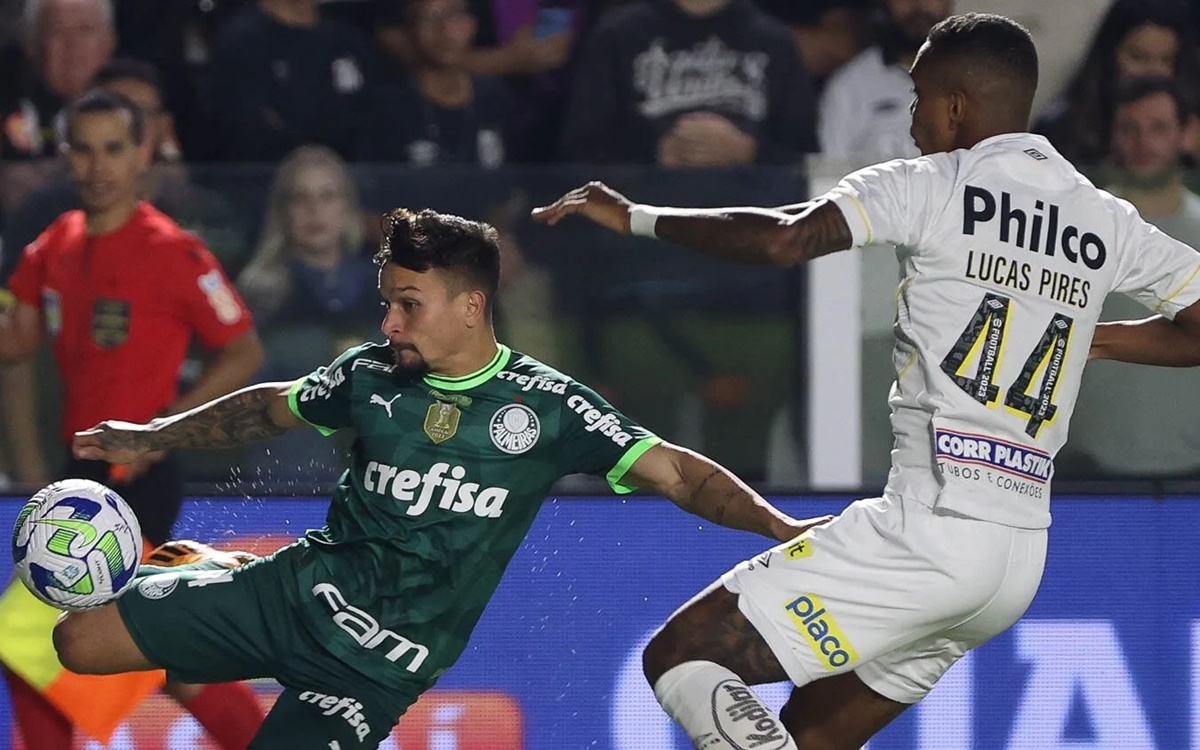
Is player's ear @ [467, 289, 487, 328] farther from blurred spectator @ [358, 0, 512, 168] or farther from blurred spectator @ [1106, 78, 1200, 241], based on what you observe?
blurred spectator @ [1106, 78, 1200, 241]

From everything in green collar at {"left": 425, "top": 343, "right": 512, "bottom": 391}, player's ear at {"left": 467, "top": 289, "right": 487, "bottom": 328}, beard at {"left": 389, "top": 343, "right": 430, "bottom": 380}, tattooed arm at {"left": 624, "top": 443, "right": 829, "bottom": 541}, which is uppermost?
player's ear at {"left": 467, "top": 289, "right": 487, "bottom": 328}

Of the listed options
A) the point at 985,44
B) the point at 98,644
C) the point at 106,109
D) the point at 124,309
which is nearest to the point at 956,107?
the point at 985,44

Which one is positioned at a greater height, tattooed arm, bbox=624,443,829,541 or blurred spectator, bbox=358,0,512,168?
blurred spectator, bbox=358,0,512,168

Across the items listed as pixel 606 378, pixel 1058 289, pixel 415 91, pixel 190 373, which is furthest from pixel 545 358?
pixel 1058 289

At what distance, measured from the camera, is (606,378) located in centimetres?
720

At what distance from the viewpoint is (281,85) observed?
8.52 meters

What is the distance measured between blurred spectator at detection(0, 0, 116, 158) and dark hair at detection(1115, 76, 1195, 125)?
428 centimetres

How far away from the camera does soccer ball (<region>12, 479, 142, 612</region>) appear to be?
199 inches

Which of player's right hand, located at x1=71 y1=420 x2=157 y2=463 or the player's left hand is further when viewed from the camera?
player's right hand, located at x1=71 y1=420 x2=157 y2=463

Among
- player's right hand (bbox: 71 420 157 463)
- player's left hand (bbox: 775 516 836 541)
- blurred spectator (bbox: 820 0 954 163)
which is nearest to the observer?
player's left hand (bbox: 775 516 836 541)

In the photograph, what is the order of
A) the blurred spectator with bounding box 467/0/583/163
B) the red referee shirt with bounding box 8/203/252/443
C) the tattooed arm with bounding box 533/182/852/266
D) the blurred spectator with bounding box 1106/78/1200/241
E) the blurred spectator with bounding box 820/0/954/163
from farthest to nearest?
the blurred spectator with bounding box 467/0/583/163
the blurred spectator with bounding box 820/0/954/163
the blurred spectator with bounding box 1106/78/1200/241
the red referee shirt with bounding box 8/203/252/443
the tattooed arm with bounding box 533/182/852/266

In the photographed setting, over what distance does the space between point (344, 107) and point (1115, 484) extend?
145 inches

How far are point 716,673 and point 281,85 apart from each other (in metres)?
4.61

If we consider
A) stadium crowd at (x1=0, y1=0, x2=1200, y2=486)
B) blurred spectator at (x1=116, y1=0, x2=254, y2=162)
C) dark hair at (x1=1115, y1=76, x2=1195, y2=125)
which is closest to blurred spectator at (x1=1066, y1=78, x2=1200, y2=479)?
stadium crowd at (x1=0, y1=0, x2=1200, y2=486)
